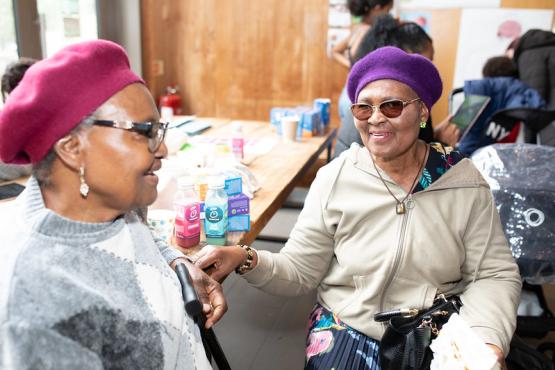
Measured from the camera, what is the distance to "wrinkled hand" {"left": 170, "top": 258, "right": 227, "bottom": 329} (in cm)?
114

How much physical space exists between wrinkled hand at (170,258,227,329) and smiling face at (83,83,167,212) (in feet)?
1.04

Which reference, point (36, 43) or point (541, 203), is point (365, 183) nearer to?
point (541, 203)

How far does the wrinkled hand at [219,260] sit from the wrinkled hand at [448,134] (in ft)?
5.39

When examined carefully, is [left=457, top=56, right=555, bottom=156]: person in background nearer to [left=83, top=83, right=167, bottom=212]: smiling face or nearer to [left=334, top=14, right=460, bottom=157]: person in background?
[left=334, top=14, right=460, bottom=157]: person in background

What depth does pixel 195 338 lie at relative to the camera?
40.4 inches

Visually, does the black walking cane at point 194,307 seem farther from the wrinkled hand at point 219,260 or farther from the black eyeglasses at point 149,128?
the black eyeglasses at point 149,128

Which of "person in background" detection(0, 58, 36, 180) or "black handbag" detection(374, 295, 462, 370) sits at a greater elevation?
"person in background" detection(0, 58, 36, 180)

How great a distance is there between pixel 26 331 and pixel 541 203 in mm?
1755

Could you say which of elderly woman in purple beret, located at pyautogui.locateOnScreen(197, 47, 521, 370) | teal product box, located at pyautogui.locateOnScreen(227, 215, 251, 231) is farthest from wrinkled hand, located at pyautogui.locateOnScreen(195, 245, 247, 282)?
teal product box, located at pyautogui.locateOnScreen(227, 215, 251, 231)

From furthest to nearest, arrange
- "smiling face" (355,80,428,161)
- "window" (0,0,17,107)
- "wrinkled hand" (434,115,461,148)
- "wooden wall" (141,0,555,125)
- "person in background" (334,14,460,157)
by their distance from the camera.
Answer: "wooden wall" (141,0,555,125)
"window" (0,0,17,107)
"wrinkled hand" (434,115,461,148)
"person in background" (334,14,460,157)
"smiling face" (355,80,428,161)

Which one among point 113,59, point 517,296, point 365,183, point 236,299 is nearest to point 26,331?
point 113,59

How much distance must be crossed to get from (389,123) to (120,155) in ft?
2.58

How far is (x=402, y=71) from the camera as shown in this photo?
1.36 m

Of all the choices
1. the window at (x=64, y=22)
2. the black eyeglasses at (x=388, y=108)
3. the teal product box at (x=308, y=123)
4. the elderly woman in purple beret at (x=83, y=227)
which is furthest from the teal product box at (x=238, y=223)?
the window at (x=64, y=22)
